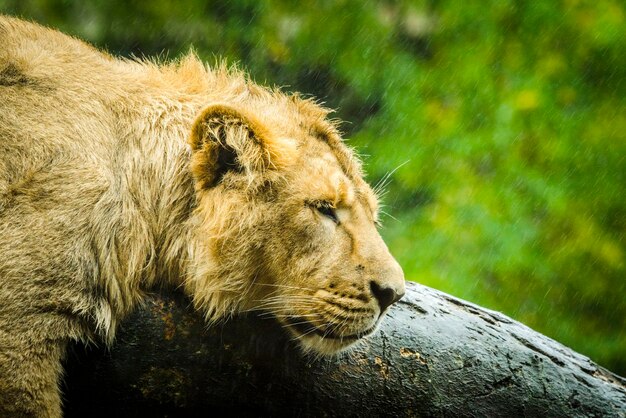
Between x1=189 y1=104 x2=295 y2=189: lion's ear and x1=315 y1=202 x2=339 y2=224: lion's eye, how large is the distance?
0.87 feet

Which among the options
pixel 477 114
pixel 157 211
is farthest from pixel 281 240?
pixel 477 114

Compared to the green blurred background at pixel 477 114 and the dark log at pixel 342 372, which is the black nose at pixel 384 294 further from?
the green blurred background at pixel 477 114

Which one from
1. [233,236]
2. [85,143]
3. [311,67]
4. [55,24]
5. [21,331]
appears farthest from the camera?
[311,67]

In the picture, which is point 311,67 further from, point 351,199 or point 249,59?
point 351,199

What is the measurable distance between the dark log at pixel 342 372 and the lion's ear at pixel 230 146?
614 mm

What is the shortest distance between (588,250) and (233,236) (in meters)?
4.40

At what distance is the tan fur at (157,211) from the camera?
8.91ft

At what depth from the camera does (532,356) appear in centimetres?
335

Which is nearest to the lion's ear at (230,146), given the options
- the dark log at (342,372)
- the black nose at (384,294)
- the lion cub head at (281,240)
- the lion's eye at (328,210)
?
the lion cub head at (281,240)

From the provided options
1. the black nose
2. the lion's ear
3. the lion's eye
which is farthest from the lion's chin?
the lion's ear

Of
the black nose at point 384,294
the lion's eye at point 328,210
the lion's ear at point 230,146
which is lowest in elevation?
the black nose at point 384,294

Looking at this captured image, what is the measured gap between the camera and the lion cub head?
3023mm

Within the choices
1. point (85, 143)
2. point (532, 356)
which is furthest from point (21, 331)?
point (532, 356)

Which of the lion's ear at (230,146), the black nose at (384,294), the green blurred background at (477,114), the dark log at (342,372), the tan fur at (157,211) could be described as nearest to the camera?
the tan fur at (157,211)
